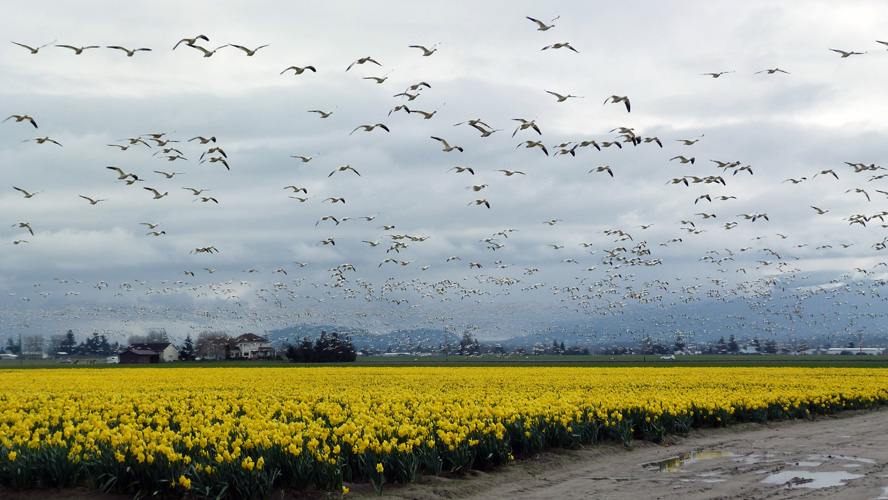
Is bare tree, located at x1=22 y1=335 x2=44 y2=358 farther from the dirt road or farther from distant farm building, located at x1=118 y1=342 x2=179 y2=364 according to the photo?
the dirt road

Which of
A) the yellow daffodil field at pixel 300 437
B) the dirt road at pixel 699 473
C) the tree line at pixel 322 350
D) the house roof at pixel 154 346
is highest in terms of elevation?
the house roof at pixel 154 346

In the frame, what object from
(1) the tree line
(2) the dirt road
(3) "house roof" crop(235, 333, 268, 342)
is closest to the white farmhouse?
(3) "house roof" crop(235, 333, 268, 342)

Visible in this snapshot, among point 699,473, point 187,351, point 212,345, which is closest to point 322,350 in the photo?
point 187,351

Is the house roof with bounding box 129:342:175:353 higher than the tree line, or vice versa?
the house roof with bounding box 129:342:175:353

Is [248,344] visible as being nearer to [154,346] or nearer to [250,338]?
[250,338]

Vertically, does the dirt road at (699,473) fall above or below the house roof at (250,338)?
below

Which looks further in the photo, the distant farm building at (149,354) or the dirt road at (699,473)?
the distant farm building at (149,354)

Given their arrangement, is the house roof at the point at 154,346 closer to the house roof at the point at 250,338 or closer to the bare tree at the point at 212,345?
the bare tree at the point at 212,345

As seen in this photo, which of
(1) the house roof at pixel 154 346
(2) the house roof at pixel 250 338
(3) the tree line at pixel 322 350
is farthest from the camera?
(2) the house roof at pixel 250 338

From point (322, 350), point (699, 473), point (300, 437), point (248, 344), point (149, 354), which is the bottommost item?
point (699, 473)

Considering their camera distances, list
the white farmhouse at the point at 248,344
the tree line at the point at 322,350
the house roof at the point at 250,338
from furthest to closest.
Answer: the house roof at the point at 250,338, the white farmhouse at the point at 248,344, the tree line at the point at 322,350

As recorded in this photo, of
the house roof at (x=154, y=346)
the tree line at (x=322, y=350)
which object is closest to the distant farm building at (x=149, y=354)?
the house roof at (x=154, y=346)

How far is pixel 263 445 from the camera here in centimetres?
1378

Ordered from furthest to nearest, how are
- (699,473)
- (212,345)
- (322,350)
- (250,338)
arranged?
(250,338) → (212,345) → (322,350) → (699,473)
